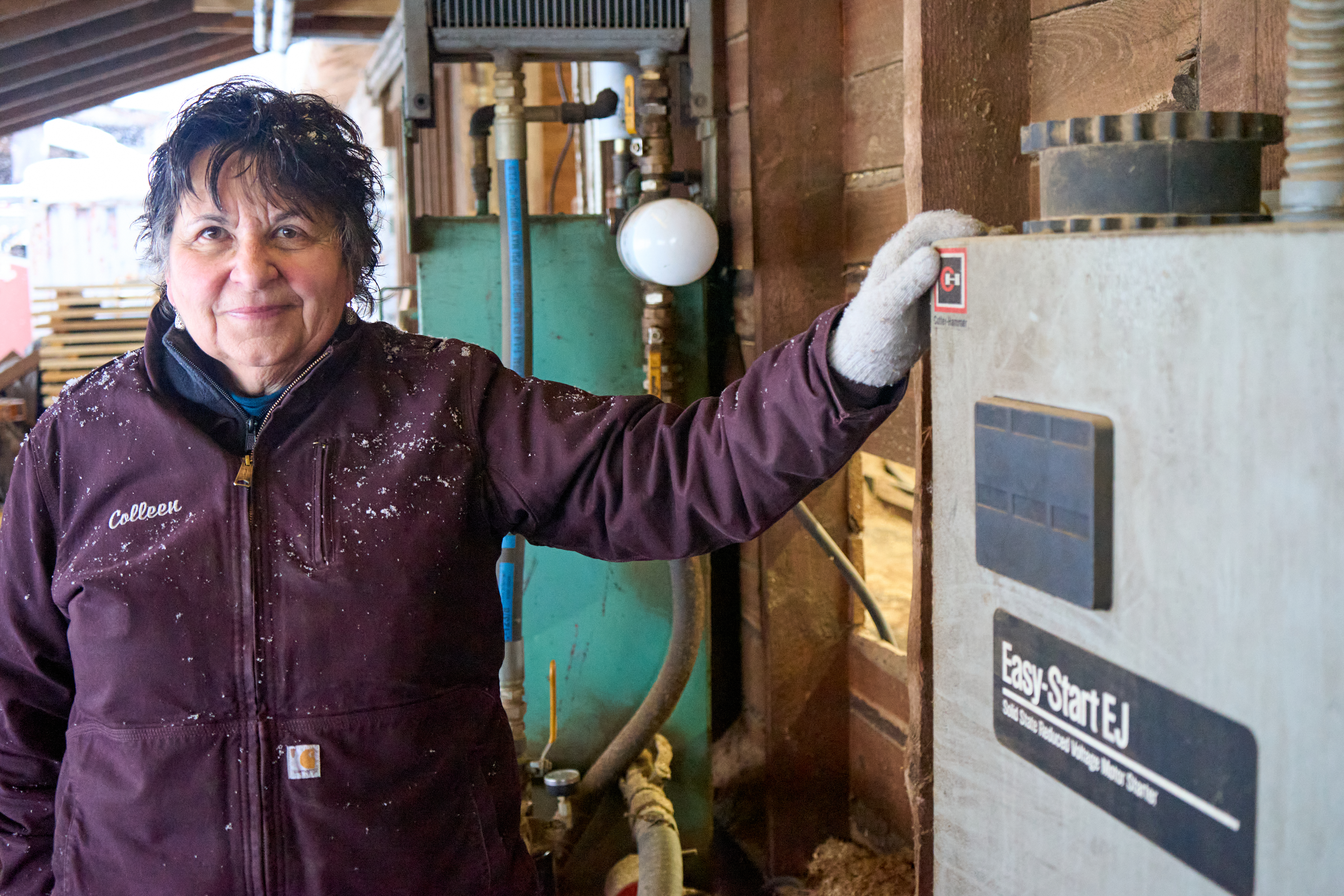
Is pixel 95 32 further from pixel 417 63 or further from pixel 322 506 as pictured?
pixel 322 506

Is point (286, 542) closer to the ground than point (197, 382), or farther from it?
closer to the ground

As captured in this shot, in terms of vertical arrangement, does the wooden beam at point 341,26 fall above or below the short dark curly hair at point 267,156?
above

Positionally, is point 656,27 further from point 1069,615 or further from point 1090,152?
point 1069,615

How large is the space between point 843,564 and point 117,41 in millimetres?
3916

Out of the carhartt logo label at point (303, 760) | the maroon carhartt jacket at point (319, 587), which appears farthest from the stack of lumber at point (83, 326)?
the carhartt logo label at point (303, 760)

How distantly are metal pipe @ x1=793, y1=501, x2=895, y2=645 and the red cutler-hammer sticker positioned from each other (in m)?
1.14

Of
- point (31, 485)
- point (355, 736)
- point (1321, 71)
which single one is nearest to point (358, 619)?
point (355, 736)

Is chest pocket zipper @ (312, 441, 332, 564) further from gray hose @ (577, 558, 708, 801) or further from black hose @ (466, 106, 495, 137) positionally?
black hose @ (466, 106, 495, 137)

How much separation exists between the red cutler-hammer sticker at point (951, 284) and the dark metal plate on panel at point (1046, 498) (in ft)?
0.27

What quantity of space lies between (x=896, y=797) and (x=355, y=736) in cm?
118

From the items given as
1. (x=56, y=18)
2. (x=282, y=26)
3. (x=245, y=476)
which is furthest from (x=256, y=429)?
(x=56, y=18)

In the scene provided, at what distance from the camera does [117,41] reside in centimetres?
443

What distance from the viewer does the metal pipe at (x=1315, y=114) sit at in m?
0.64

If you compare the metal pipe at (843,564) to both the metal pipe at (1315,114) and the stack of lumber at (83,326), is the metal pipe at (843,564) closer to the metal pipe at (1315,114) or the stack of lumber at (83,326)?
the metal pipe at (1315,114)
